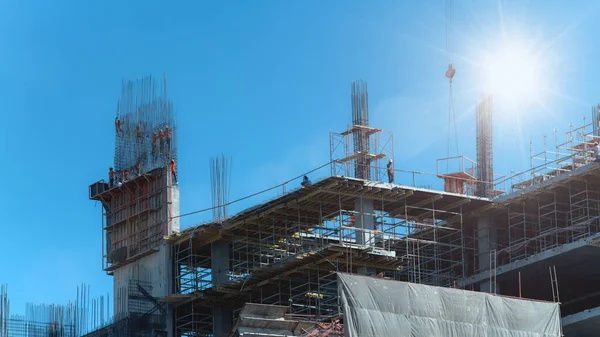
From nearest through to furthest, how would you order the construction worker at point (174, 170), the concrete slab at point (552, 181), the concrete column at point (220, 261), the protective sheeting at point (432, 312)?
the protective sheeting at point (432, 312) < the concrete slab at point (552, 181) < the concrete column at point (220, 261) < the construction worker at point (174, 170)

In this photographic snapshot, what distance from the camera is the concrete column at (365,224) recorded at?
68625 millimetres

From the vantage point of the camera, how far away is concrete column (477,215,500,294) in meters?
72.4

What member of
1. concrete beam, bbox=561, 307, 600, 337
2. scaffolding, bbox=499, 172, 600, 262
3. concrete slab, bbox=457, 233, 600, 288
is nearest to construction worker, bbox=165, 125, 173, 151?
concrete slab, bbox=457, 233, 600, 288

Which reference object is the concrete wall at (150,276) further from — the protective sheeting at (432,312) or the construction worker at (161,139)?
the protective sheeting at (432,312)

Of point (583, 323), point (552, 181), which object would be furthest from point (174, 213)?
point (583, 323)

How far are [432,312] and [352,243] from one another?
772cm

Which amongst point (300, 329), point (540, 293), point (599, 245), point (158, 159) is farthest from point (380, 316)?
point (158, 159)

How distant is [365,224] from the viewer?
69.0m

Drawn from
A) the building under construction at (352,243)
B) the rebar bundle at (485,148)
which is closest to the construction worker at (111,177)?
the building under construction at (352,243)

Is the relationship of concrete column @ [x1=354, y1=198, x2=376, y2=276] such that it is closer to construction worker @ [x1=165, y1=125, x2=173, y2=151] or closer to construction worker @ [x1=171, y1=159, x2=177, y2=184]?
construction worker @ [x1=171, y1=159, x2=177, y2=184]

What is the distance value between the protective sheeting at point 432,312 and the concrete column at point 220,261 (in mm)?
16425

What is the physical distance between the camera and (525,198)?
70500 mm

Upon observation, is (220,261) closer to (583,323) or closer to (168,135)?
(168,135)

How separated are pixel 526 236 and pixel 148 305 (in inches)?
838
